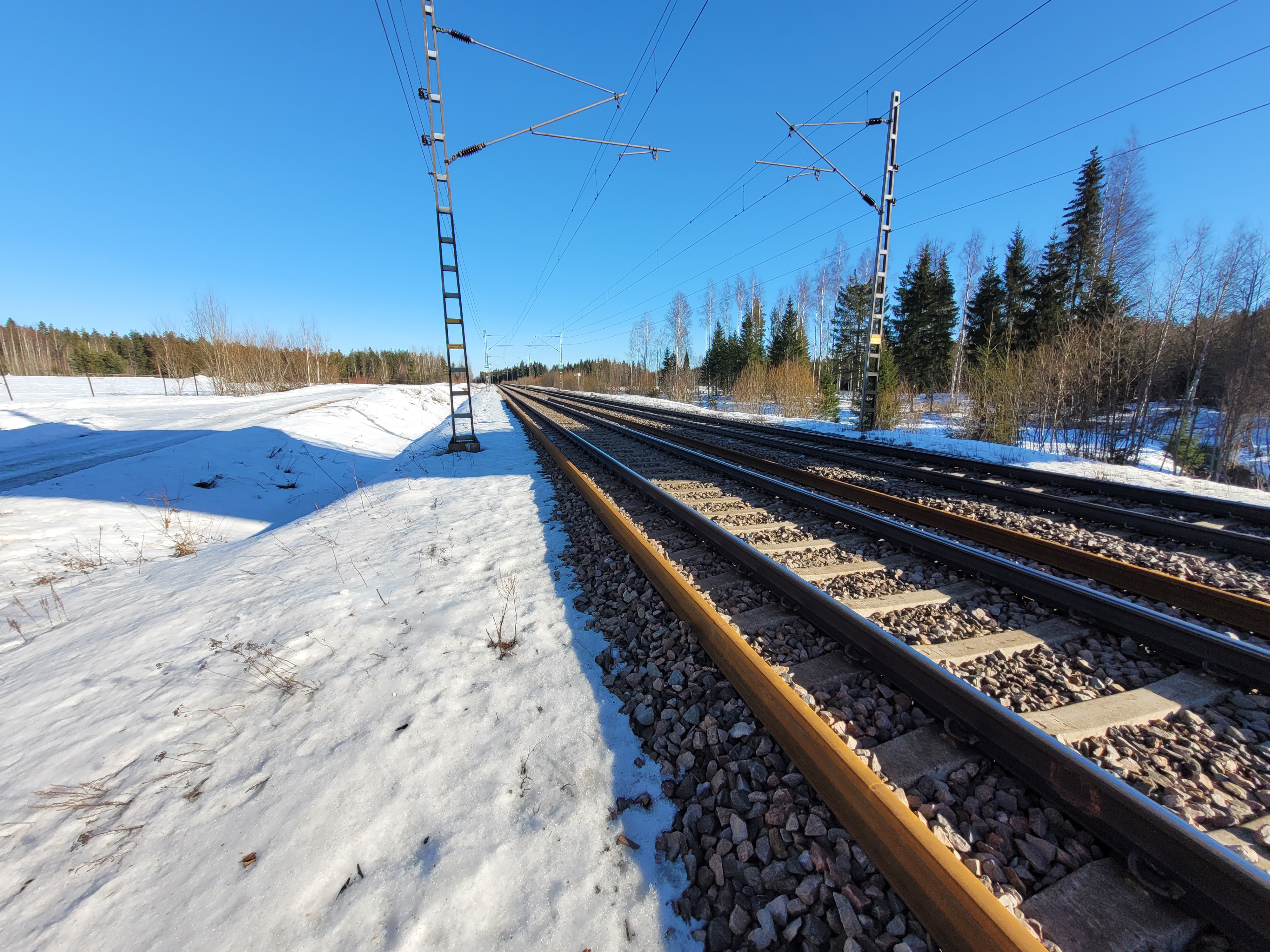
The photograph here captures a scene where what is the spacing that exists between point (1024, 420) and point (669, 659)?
65.8 ft

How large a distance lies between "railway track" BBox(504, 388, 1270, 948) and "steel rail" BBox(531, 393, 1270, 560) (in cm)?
203

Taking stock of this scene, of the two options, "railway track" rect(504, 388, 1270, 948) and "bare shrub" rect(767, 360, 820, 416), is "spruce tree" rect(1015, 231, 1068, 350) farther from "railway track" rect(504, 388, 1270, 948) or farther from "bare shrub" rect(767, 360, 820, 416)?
"railway track" rect(504, 388, 1270, 948)

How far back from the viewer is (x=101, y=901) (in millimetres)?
1636

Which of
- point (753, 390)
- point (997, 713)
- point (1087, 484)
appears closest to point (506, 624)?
point (997, 713)

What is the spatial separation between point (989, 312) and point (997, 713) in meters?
43.7

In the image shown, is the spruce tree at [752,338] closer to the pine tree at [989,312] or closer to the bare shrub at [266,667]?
the pine tree at [989,312]

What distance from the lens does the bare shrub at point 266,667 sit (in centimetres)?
279

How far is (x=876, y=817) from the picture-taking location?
60.7 inches

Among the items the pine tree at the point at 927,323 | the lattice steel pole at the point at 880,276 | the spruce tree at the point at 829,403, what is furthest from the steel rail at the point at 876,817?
the pine tree at the point at 927,323

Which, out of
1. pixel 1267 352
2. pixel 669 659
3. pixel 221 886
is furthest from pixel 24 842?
pixel 1267 352

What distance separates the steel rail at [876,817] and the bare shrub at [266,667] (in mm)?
2431

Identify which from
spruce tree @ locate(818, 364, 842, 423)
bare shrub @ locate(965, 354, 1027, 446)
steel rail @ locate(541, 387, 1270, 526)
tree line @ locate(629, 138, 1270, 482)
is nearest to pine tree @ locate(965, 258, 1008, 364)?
tree line @ locate(629, 138, 1270, 482)

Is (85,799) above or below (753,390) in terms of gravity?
below

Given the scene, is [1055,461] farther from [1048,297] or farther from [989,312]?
[989,312]
